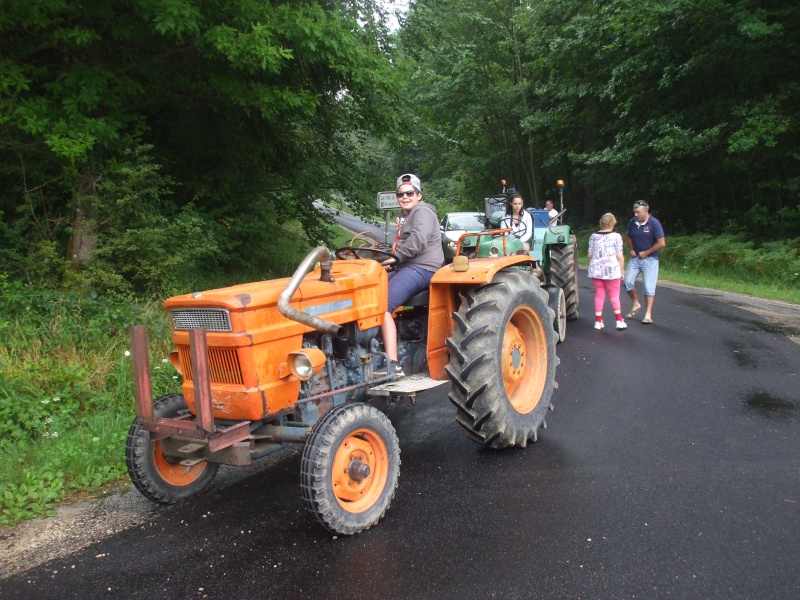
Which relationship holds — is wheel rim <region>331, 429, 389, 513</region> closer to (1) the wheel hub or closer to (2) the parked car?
(1) the wheel hub

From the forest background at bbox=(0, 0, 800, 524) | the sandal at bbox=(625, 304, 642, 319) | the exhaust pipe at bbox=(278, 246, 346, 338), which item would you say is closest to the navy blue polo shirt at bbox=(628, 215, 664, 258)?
the sandal at bbox=(625, 304, 642, 319)

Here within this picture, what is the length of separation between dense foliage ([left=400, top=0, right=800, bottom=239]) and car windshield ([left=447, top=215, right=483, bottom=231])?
1.78m

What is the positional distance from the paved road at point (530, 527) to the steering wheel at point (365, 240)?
156cm

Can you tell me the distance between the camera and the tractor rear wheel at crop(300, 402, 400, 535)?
318 cm

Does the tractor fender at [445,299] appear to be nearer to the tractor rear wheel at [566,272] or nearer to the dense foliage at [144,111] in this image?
the dense foliage at [144,111]

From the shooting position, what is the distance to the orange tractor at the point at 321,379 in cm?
325

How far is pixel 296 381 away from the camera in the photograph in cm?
355

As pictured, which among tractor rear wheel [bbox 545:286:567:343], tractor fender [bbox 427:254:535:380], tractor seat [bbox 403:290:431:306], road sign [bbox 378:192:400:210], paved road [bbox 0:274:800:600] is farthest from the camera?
road sign [bbox 378:192:400:210]

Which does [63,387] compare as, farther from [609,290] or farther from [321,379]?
[609,290]

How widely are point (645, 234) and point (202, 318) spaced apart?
7448mm

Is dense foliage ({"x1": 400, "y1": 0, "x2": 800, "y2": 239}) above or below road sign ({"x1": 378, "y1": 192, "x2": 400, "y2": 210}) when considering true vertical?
above

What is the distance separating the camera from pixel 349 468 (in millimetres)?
3420

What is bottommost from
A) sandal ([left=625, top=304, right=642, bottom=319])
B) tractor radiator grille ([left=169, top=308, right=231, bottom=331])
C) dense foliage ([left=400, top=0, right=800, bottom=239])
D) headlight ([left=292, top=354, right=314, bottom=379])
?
sandal ([left=625, top=304, right=642, bottom=319])

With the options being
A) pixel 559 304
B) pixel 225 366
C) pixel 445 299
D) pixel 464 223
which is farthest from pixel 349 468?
pixel 464 223
